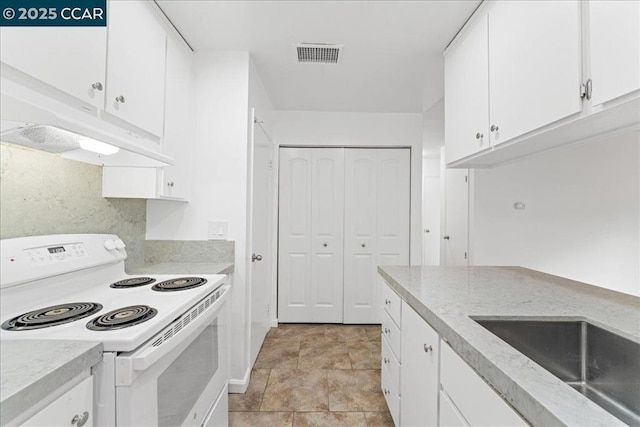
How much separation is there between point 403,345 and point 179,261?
1585 mm

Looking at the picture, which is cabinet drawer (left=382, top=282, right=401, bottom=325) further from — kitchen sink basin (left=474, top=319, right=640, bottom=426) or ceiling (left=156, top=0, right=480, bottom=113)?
ceiling (left=156, top=0, right=480, bottom=113)

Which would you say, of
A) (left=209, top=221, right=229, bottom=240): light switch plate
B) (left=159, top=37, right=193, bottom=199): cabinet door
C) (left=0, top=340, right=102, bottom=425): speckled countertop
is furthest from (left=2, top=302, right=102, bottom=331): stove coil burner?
(left=209, top=221, right=229, bottom=240): light switch plate

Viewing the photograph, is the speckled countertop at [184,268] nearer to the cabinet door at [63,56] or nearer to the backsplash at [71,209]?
the backsplash at [71,209]

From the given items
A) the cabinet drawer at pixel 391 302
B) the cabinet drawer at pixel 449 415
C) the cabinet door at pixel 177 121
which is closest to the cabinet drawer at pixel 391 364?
the cabinet drawer at pixel 391 302

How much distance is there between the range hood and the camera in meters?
0.73

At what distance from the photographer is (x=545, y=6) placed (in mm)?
1106

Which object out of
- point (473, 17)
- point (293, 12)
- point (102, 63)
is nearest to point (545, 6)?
point (473, 17)

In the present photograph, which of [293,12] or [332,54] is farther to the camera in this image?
[332,54]

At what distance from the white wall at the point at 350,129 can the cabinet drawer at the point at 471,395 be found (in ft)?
8.00

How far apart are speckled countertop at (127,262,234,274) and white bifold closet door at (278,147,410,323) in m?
1.38

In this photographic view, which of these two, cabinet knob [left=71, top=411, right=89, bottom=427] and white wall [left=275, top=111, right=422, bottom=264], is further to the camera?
white wall [left=275, top=111, right=422, bottom=264]

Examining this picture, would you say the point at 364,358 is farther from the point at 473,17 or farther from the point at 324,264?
the point at 473,17

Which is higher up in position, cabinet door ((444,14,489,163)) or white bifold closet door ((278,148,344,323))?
cabinet door ((444,14,489,163))

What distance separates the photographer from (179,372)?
3.55ft
